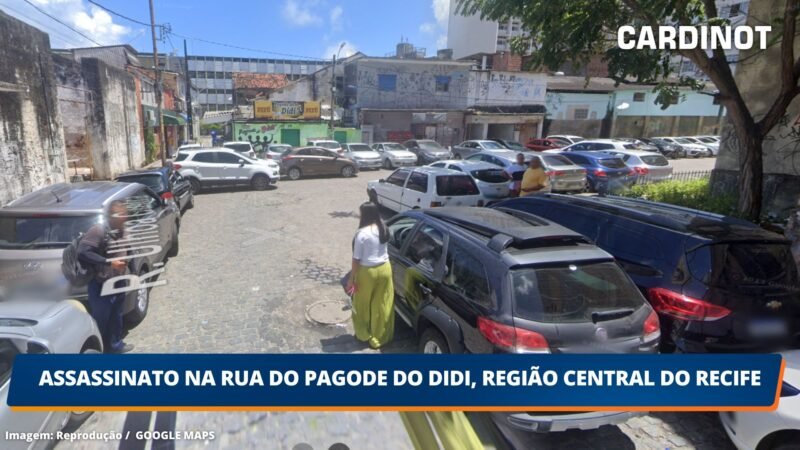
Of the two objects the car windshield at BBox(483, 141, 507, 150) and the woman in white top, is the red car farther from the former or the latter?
the woman in white top

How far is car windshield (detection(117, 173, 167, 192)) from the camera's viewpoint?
29.6ft

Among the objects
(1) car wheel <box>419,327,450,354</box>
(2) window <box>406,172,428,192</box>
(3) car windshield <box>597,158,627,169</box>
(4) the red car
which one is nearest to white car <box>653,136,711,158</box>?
(4) the red car

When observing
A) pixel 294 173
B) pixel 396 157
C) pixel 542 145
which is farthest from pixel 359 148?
pixel 542 145

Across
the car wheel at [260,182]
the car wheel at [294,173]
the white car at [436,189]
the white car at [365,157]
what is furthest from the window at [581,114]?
the white car at [436,189]

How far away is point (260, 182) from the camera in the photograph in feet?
49.3

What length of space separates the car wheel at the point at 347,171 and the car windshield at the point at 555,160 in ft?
29.6

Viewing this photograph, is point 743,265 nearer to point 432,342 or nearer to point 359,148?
point 432,342

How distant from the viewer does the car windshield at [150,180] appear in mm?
9016

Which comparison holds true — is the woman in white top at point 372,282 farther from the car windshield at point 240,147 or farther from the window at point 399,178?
the car windshield at point 240,147

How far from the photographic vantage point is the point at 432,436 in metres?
2.15

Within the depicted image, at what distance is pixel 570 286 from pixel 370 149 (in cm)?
1992

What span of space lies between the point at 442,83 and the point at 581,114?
499 inches

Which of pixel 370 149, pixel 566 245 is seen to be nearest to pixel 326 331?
pixel 566 245

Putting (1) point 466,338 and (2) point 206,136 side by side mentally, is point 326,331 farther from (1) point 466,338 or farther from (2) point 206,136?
(2) point 206,136
